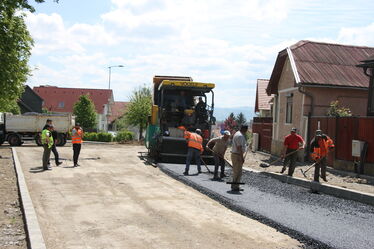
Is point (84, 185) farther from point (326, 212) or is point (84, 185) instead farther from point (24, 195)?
point (326, 212)

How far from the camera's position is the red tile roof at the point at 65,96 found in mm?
72681

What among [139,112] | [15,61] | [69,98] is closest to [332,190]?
[15,61]

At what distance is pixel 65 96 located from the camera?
7412 centimetres

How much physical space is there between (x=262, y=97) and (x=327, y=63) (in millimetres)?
19804

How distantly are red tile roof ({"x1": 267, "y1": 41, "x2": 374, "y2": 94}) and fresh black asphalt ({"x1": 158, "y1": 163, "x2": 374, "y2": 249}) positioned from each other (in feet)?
24.3

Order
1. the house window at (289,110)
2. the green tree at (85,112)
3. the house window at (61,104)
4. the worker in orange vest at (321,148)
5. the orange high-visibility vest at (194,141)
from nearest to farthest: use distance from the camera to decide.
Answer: the worker in orange vest at (321,148) < the orange high-visibility vest at (194,141) < the house window at (289,110) < the green tree at (85,112) < the house window at (61,104)

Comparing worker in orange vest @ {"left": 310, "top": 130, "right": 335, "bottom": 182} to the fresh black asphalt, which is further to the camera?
worker in orange vest @ {"left": 310, "top": 130, "right": 335, "bottom": 182}

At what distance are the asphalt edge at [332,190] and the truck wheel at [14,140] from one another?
60.2 ft

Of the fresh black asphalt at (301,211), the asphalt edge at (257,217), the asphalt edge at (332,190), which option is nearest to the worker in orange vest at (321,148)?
the asphalt edge at (332,190)

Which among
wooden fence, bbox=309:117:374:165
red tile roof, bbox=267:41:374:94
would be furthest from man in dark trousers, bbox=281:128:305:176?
red tile roof, bbox=267:41:374:94

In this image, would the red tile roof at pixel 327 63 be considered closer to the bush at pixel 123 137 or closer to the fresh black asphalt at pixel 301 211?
the fresh black asphalt at pixel 301 211

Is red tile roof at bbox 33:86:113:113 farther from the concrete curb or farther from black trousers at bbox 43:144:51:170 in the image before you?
the concrete curb

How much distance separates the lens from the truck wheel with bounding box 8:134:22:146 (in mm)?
27078

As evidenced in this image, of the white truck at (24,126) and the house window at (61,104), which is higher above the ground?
the house window at (61,104)
